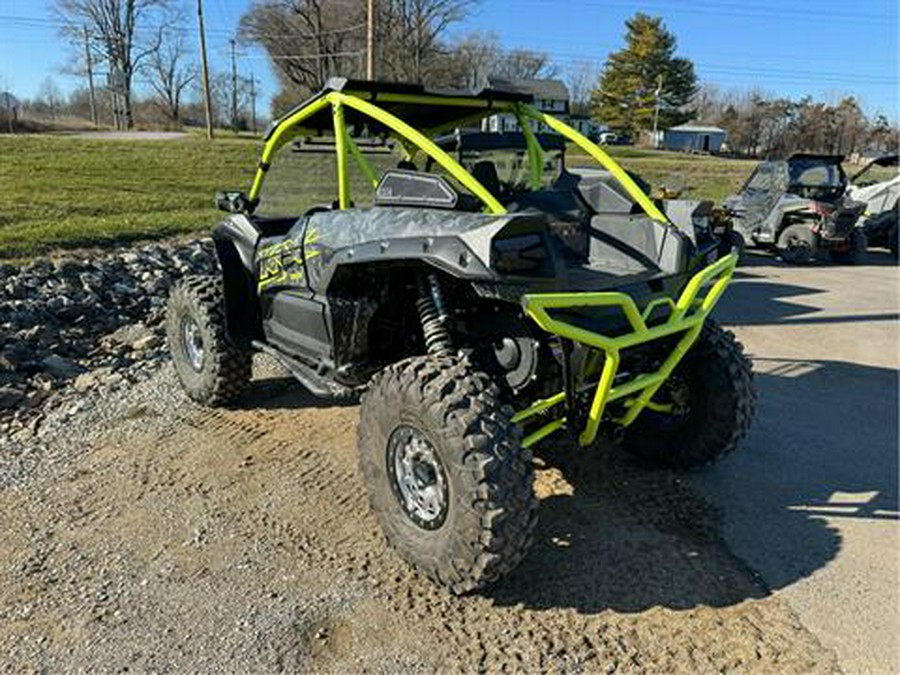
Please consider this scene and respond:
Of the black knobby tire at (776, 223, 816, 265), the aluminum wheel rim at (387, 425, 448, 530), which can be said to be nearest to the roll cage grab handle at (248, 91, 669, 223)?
the aluminum wheel rim at (387, 425, 448, 530)

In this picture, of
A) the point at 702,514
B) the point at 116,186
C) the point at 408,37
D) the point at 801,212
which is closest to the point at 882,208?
the point at 801,212

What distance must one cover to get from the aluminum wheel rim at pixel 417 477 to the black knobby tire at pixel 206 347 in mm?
1834

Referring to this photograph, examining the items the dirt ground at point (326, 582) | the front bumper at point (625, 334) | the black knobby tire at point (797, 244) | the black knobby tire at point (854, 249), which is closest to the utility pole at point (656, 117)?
the black knobby tire at point (854, 249)

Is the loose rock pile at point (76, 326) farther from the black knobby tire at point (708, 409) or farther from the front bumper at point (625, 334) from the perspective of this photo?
the black knobby tire at point (708, 409)

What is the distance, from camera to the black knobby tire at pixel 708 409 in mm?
3594

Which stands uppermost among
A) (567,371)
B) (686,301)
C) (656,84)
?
(656,84)

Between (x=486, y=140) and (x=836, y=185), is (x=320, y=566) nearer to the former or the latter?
(x=486, y=140)

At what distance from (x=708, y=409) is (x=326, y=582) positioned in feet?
6.78

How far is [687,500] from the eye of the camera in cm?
361

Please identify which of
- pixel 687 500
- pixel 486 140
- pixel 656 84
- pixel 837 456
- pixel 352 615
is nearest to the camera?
pixel 352 615

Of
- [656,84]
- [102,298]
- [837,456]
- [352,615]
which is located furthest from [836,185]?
[656,84]

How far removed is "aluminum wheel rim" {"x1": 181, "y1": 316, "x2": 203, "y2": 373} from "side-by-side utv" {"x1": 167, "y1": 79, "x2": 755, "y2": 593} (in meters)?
0.31

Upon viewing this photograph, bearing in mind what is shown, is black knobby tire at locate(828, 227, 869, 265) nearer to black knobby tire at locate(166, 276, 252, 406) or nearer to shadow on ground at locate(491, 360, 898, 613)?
shadow on ground at locate(491, 360, 898, 613)

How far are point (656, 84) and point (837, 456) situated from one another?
60.8 m
